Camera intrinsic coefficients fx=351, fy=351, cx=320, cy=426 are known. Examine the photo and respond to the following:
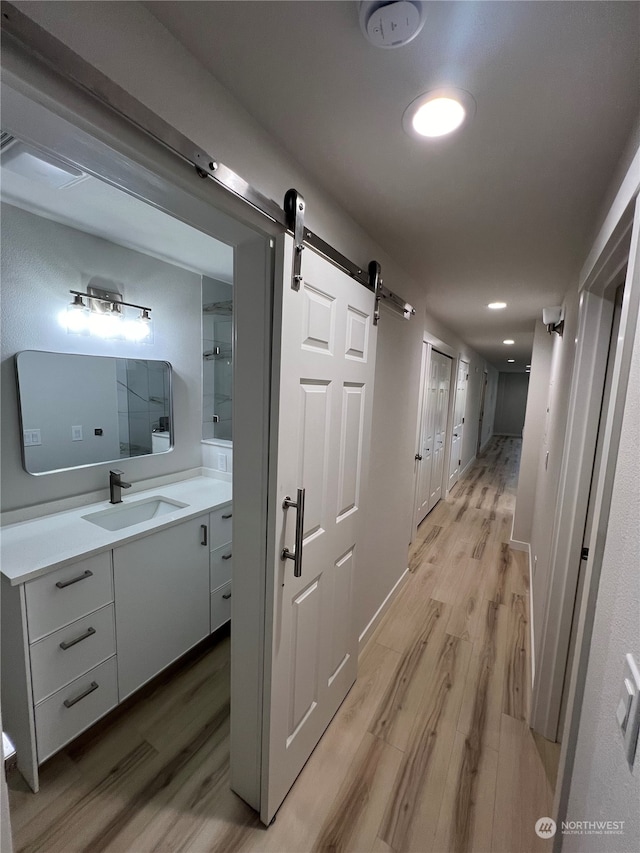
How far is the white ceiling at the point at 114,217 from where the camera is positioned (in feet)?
4.82

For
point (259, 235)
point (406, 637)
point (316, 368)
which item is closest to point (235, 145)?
point (259, 235)

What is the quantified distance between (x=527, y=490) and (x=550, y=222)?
2.84 metres

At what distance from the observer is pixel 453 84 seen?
816 mm

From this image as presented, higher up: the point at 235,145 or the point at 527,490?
the point at 235,145

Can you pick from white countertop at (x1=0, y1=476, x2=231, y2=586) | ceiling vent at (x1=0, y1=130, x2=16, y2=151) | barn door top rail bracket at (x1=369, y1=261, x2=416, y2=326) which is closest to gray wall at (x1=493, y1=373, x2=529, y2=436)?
barn door top rail bracket at (x1=369, y1=261, x2=416, y2=326)

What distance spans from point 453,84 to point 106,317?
74.6 inches

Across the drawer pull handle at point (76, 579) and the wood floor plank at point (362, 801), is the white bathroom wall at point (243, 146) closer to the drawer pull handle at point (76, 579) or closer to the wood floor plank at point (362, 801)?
the wood floor plank at point (362, 801)

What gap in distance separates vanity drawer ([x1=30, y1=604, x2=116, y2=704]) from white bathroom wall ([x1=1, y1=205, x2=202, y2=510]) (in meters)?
0.67

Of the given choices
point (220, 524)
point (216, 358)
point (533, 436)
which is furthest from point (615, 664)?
point (533, 436)

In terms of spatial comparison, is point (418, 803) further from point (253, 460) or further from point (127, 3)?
point (127, 3)

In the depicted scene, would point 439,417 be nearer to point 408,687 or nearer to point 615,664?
point 408,687

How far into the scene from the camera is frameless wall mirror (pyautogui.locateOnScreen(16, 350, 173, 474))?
1.72m

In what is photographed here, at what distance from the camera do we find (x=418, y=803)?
1345 mm

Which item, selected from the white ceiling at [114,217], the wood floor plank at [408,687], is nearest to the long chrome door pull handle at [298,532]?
the wood floor plank at [408,687]
